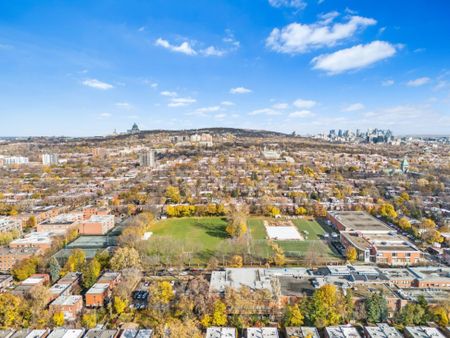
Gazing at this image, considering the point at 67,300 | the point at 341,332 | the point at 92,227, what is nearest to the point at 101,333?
the point at 67,300

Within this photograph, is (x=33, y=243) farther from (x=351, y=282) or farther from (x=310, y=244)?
(x=351, y=282)

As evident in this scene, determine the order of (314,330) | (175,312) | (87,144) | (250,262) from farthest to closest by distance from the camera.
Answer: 1. (87,144)
2. (250,262)
3. (175,312)
4. (314,330)

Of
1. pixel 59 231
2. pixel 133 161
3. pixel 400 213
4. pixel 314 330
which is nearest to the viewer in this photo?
pixel 314 330

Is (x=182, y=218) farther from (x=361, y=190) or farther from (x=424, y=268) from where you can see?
(x=361, y=190)

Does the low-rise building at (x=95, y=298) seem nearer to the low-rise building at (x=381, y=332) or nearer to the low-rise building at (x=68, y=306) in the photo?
the low-rise building at (x=68, y=306)

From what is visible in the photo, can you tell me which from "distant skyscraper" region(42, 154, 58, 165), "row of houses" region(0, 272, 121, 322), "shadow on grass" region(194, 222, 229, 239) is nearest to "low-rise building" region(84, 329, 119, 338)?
"row of houses" region(0, 272, 121, 322)

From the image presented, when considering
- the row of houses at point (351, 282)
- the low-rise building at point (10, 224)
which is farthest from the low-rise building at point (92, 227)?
the row of houses at point (351, 282)

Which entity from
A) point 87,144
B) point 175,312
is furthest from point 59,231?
point 87,144
